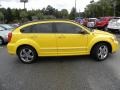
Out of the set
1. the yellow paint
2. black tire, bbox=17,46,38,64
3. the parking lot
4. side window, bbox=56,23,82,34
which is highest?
side window, bbox=56,23,82,34

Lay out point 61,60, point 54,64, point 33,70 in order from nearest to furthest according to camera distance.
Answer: point 33,70 < point 54,64 < point 61,60

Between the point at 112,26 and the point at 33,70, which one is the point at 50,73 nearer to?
the point at 33,70

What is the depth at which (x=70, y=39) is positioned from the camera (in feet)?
32.3

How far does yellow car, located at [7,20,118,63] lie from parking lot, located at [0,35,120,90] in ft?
1.16

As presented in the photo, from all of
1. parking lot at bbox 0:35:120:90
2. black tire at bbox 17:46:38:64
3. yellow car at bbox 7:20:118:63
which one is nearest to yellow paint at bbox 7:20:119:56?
yellow car at bbox 7:20:118:63

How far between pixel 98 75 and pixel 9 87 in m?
2.59

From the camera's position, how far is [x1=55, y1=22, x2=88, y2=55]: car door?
983 cm

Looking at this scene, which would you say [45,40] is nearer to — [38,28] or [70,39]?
[38,28]

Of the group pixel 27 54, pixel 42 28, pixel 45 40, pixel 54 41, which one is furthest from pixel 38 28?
pixel 27 54

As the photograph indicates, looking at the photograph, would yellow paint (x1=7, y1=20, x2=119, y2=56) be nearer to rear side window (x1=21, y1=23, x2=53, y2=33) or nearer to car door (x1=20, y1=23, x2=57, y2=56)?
car door (x1=20, y1=23, x2=57, y2=56)

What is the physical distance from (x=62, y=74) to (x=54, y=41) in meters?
2.17

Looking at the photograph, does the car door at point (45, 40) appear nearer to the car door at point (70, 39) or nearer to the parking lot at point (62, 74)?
the car door at point (70, 39)

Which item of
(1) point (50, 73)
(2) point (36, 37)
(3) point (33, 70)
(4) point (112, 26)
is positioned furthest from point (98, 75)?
(4) point (112, 26)

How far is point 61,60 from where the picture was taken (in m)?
10.3
